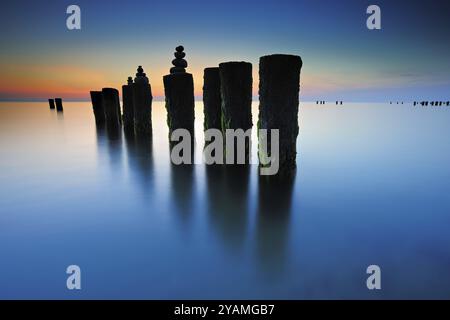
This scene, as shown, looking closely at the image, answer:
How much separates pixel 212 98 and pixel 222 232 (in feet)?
12.6

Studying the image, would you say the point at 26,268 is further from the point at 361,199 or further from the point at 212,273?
the point at 361,199

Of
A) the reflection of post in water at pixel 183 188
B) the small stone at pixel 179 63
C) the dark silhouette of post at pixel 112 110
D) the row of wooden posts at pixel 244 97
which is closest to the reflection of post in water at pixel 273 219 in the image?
the row of wooden posts at pixel 244 97

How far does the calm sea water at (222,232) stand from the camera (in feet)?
7.52

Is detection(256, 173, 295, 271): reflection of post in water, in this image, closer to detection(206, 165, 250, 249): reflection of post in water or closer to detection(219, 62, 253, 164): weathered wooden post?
detection(206, 165, 250, 249): reflection of post in water

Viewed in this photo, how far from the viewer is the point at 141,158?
23.5ft

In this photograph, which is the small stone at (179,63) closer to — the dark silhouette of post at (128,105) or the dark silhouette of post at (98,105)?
the dark silhouette of post at (128,105)

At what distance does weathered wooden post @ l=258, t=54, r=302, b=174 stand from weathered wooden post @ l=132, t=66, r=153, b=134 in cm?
605

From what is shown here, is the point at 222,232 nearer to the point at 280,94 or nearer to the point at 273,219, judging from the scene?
the point at 273,219

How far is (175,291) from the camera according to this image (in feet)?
7.23

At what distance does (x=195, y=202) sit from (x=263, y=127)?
1.44 meters

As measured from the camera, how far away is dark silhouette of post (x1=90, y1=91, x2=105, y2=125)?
14617 mm

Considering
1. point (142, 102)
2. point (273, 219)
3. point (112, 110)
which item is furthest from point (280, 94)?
point (112, 110)

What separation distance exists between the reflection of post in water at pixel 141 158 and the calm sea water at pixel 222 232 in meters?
0.07
